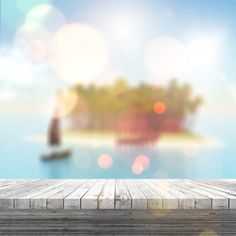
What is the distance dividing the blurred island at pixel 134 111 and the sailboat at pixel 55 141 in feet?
1.43

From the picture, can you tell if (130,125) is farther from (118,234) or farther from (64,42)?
(118,234)

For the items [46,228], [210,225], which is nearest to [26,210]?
[46,228]

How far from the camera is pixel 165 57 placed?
916 centimetres

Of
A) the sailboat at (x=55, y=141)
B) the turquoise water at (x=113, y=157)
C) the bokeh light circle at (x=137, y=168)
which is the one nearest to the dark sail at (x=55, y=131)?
the sailboat at (x=55, y=141)

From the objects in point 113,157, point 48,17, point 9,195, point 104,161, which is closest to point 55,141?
point 104,161

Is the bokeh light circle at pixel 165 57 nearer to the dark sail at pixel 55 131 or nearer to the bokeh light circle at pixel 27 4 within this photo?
the dark sail at pixel 55 131

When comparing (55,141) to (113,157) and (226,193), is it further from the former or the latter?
(226,193)

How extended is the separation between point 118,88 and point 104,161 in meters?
1.85

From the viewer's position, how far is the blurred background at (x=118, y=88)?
28.4 ft

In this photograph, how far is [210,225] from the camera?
1.96 meters

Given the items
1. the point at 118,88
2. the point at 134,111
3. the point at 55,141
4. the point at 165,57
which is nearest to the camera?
the point at 165,57

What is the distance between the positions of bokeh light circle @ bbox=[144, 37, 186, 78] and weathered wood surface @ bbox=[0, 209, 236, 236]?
747 centimetres

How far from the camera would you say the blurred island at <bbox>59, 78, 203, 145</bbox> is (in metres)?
9.52

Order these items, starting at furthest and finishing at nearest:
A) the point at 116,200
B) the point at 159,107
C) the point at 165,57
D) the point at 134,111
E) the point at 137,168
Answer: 1. the point at 159,107
2. the point at 134,111
3. the point at 137,168
4. the point at 165,57
5. the point at 116,200
